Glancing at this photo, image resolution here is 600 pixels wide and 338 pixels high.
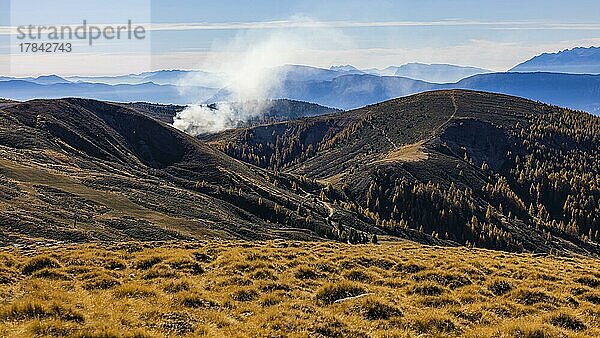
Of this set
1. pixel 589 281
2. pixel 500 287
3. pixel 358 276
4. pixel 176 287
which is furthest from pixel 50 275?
pixel 589 281

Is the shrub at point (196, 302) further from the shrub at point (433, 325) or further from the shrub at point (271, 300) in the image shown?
the shrub at point (433, 325)

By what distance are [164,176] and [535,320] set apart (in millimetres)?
152154

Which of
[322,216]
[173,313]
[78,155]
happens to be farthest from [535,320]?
[78,155]

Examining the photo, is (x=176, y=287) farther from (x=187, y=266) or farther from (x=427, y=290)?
(x=427, y=290)

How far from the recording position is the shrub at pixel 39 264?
92.2 feet

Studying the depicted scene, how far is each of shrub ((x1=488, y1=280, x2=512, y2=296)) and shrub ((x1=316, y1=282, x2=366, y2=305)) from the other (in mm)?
7483

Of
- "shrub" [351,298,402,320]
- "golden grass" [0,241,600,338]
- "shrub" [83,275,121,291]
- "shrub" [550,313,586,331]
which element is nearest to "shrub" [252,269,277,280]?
"golden grass" [0,241,600,338]

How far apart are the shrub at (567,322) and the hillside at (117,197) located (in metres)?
51.4

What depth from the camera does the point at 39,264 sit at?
2884cm

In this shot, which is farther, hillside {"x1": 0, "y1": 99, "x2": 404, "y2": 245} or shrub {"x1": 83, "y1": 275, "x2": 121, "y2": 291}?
hillside {"x1": 0, "y1": 99, "x2": 404, "y2": 245}

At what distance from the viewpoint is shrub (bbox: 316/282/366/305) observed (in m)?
23.4

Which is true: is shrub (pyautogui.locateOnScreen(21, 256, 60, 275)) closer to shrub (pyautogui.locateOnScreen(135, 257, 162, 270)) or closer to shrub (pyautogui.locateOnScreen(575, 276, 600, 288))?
shrub (pyautogui.locateOnScreen(135, 257, 162, 270))

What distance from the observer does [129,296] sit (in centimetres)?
2306

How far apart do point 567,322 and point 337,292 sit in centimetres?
1020
